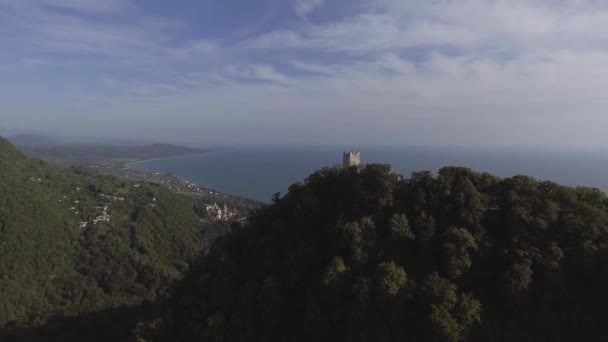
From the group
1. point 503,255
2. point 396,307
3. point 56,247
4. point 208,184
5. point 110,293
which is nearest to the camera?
point 396,307

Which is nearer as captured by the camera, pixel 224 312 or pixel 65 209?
pixel 224 312

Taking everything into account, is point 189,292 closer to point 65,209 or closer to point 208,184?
point 65,209

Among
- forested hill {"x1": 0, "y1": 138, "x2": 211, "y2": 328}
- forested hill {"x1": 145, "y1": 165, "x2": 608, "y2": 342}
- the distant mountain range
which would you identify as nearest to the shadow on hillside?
forested hill {"x1": 0, "y1": 138, "x2": 211, "y2": 328}

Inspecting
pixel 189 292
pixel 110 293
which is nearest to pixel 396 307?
pixel 189 292

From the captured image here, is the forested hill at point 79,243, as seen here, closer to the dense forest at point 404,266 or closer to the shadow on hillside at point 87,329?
the shadow on hillside at point 87,329

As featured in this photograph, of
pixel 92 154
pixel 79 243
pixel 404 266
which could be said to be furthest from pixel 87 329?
pixel 92 154

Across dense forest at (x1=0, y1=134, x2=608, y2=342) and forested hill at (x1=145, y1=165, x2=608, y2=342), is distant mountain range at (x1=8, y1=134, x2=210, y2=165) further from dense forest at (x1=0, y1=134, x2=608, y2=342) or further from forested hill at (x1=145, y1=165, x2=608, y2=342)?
forested hill at (x1=145, y1=165, x2=608, y2=342)
